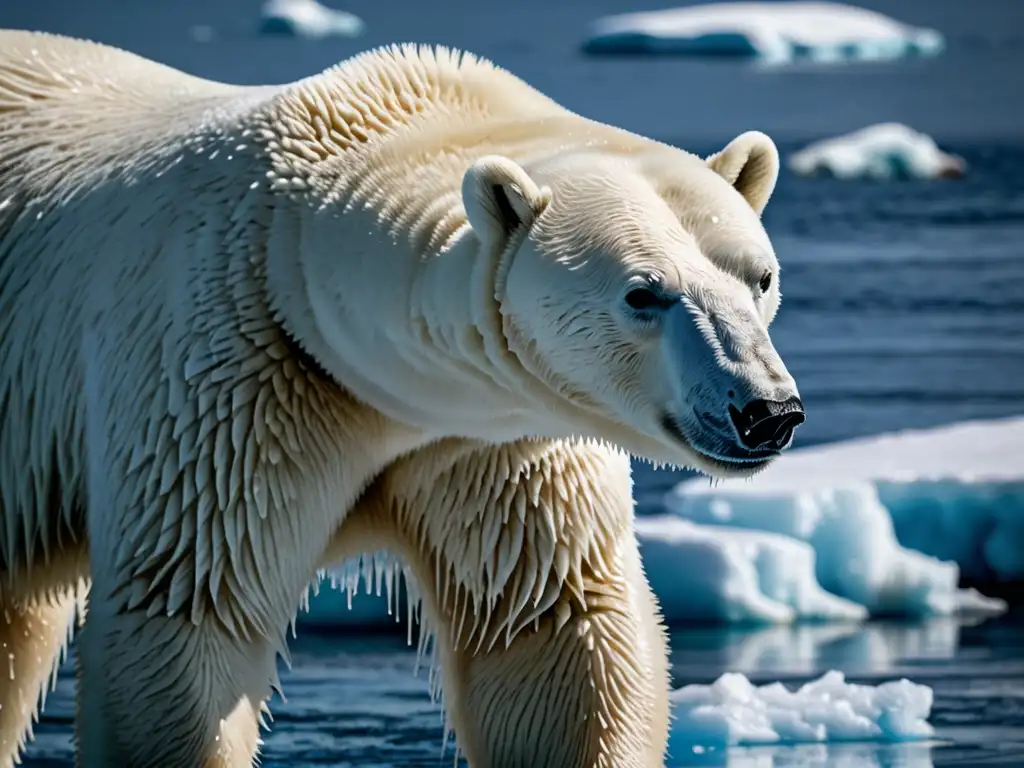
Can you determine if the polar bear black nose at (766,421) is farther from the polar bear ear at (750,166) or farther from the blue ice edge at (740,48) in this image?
the blue ice edge at (740,48)

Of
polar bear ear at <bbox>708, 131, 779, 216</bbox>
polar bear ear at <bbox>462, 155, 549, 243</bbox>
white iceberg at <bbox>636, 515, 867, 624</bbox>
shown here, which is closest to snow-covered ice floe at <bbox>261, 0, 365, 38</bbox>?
white iceberg at <bbox>636, 515, 867, 624</bbox>

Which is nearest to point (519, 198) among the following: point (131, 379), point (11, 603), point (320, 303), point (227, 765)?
point (320, 303)

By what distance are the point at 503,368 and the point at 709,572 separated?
431cm

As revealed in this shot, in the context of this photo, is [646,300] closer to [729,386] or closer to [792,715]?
[729,386]

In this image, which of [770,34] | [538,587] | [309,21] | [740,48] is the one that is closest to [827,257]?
[538,587]

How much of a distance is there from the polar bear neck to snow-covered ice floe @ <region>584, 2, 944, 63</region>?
32455 millimetres

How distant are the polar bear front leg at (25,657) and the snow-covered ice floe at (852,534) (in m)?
3.19

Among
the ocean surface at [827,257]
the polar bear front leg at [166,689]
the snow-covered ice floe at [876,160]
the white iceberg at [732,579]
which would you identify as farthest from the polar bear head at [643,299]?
the snow-covered ice floe at [876,160]

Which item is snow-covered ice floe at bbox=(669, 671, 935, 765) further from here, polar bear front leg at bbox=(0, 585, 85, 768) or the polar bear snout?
the polar bear snout

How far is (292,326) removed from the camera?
418cm

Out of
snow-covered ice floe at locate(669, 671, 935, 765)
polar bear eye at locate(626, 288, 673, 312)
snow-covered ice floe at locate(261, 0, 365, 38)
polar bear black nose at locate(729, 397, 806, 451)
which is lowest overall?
snow-covered ice floe at locate(669, 671, 935, 765)

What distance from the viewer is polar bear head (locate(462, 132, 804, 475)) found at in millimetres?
3531

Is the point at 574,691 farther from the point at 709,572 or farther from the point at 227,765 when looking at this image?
the point at 709,572

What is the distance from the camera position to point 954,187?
80.0 feet
